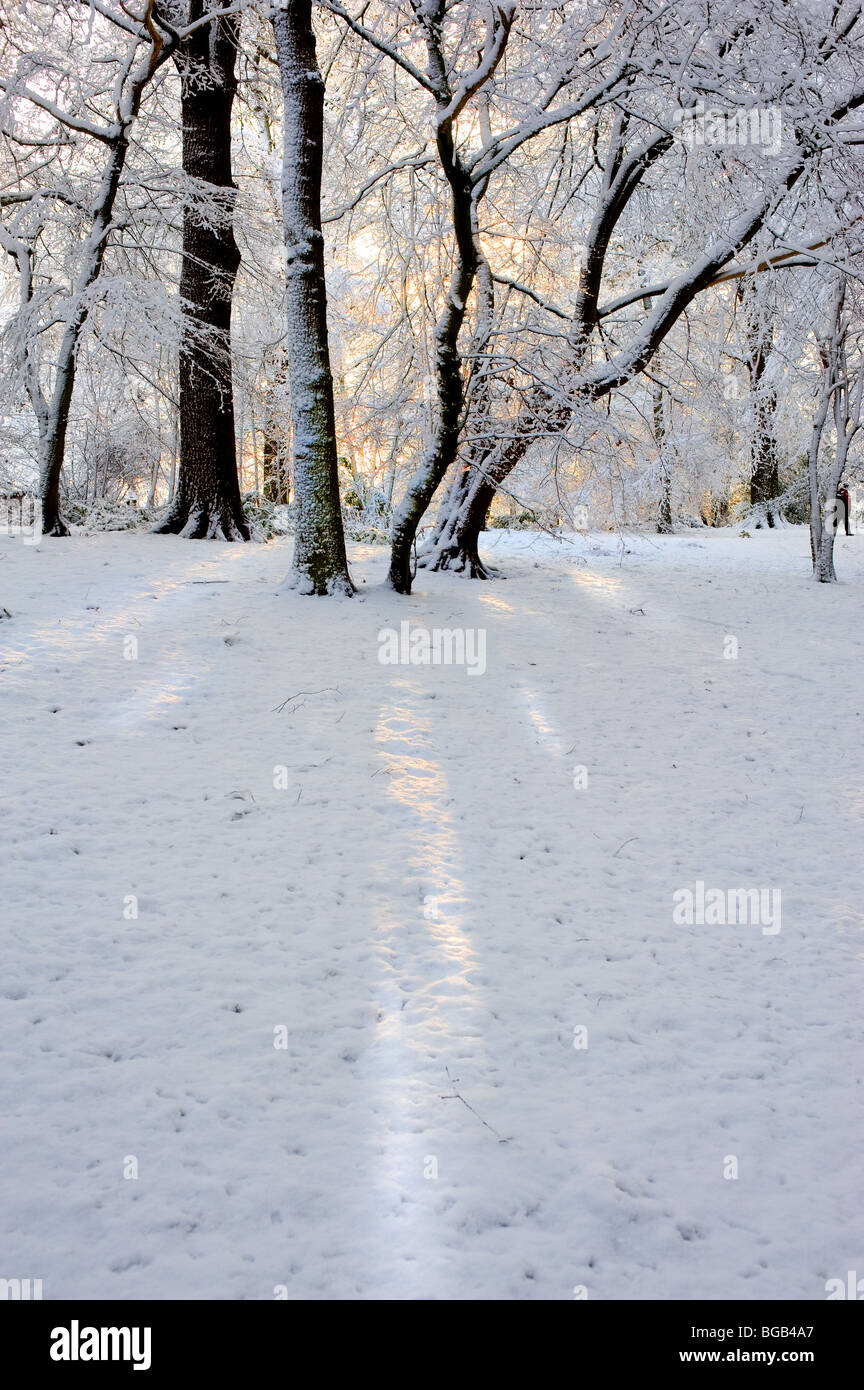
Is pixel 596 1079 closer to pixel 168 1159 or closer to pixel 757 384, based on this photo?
pixel 168 1159

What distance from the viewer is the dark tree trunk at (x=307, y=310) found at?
7.89 meters

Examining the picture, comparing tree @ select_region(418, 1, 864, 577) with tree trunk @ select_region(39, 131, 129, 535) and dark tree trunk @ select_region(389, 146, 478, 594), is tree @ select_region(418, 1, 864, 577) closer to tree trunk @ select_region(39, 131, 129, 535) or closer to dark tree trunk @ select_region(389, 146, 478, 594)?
dark tree trunk @ select_region(389, 146, 478, 594)

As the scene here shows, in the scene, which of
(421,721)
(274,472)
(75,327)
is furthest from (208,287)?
(421,721)

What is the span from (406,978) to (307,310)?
21.9 ft

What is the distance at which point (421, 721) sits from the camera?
239 inches

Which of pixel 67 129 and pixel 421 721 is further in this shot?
pixel 67 129

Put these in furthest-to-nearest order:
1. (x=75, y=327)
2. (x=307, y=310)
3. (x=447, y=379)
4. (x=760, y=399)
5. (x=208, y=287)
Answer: (x=760, y=399)
(x=208, y=287)
(x=75, y=327)
(x=447, y=379)
(x=307, y=310)

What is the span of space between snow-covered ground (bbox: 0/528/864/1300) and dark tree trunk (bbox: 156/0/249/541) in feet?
14.3

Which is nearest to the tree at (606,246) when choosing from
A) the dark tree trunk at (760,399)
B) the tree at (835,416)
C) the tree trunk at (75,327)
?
the dark tree trunk at (760,399)

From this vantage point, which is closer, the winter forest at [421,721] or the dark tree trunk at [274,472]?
the winter forest at [421,721]

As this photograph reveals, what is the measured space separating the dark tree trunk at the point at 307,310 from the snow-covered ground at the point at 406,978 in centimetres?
142

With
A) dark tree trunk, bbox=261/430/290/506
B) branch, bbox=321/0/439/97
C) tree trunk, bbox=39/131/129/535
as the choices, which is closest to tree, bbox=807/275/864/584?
branch, bbox=321/0/439/97

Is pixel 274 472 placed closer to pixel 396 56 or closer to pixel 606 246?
pixel 606 246

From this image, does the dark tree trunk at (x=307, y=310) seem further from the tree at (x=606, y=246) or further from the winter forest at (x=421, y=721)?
the tree at (x=606, y=246)
